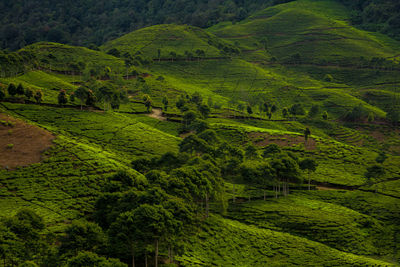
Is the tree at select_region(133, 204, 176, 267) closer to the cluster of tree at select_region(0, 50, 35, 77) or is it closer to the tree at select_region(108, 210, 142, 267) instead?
the tree at select_region(108, 210, 142, 267)

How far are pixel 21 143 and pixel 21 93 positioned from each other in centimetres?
3660

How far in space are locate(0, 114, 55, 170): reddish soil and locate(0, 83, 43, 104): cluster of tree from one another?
2183 centimetres

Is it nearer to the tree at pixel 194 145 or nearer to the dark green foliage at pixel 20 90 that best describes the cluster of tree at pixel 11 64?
the dark green foliage at pixel 20 90

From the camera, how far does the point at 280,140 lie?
4779 inches

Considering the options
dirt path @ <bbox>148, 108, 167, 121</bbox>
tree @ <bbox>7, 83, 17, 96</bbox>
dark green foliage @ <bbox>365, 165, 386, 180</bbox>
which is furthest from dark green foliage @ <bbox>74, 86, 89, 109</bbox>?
dark green foliage @ <bbox>365, 165, 386, 180</bbox>

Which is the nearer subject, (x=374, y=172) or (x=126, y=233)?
(x=126, y=233)

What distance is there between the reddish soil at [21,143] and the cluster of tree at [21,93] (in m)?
21.8

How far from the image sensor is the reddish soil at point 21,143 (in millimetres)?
75250

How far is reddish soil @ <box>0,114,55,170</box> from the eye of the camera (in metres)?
75.2

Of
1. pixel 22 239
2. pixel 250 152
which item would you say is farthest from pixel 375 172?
pixel 22 239

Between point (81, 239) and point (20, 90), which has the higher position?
point (20, 90)

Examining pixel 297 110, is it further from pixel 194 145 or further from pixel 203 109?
pixel 194 145

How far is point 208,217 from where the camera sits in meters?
69.0

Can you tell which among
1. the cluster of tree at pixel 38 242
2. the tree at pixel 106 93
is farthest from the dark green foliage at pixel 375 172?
the tree at pixel 106 93
